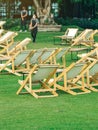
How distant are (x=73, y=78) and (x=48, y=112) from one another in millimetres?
2418

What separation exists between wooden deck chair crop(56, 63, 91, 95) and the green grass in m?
0.18

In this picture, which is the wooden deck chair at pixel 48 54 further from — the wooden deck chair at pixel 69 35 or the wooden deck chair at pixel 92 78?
the wooden deck chair at pixel 69 35

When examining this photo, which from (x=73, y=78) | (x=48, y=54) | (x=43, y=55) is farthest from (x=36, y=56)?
(x=73, y=78)

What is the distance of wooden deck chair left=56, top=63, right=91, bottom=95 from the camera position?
42.7 ft

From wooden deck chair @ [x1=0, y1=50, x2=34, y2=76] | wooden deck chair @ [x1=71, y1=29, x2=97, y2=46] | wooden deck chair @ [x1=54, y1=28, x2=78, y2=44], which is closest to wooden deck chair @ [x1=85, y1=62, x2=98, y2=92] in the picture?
wooden deck chair @ [x1=0, y1=50, x2=34, y2=76]

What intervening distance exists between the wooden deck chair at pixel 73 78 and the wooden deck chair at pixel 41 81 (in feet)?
0.86

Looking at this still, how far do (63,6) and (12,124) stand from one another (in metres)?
36.8

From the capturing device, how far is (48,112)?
11078 millimetres

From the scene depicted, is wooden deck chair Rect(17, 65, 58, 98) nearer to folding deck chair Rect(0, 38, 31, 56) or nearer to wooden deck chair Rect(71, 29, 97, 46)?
folding deck chair Rect(0, 38, 31, 56)

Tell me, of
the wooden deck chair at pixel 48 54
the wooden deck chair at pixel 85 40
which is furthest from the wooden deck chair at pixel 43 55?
the wooden deck chair at pixel 85 40

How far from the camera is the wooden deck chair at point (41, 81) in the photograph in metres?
12.6

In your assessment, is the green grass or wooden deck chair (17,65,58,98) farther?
wooden deck chair (17,65,58,98)

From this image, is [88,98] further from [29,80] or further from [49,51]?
[49,51]

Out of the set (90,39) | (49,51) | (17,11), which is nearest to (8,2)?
(17,11)
